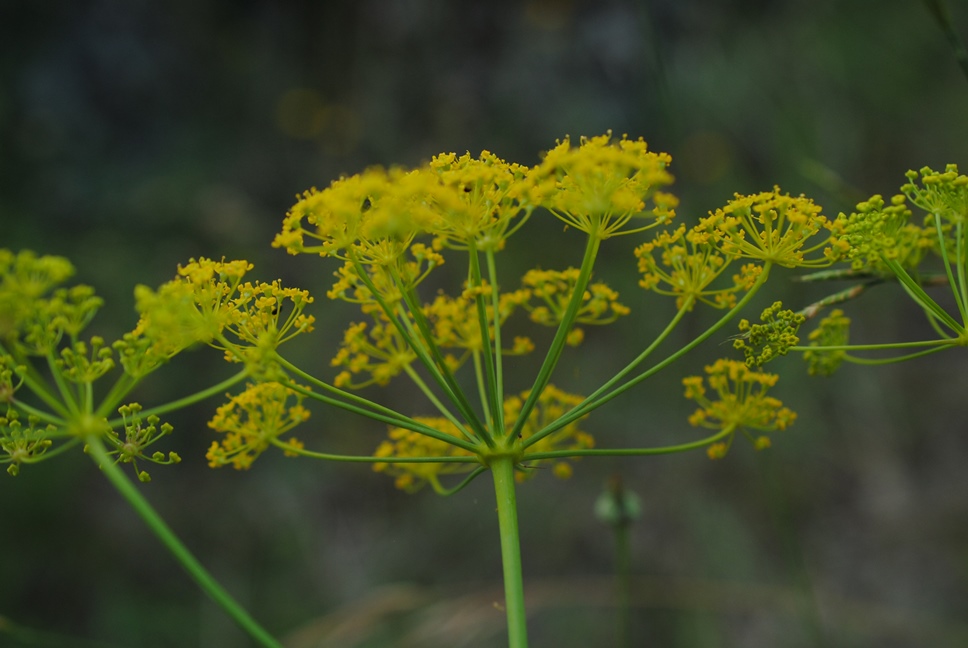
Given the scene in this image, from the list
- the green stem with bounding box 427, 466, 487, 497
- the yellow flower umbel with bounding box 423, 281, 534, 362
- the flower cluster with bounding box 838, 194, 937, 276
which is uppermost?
the yellow flower umbel with bounding box 423, 281, 534, 362

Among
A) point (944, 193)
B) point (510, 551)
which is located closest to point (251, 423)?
point (510, 551)

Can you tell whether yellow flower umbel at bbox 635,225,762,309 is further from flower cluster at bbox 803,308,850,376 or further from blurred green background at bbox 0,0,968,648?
blurred green background at bbox 0,0,968,648

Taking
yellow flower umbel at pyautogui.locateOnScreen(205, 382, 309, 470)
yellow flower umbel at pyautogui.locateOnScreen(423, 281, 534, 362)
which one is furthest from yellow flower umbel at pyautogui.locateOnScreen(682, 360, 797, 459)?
yellow flower umbel at pyautogui.locateOnScreen(205, 382, 309, 470)

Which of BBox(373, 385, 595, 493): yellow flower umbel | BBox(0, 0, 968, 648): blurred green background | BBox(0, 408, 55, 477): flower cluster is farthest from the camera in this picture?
BBox(0, 0, 968, 648): blurred green background

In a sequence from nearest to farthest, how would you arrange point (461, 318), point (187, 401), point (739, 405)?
point (187, 401)
point (739, 405)
point (461, 318)

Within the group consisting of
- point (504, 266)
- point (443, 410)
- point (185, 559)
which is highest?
point (504, 266)

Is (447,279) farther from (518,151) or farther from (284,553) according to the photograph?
(284,553)

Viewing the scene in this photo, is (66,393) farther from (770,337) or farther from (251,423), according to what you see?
(770,337)
